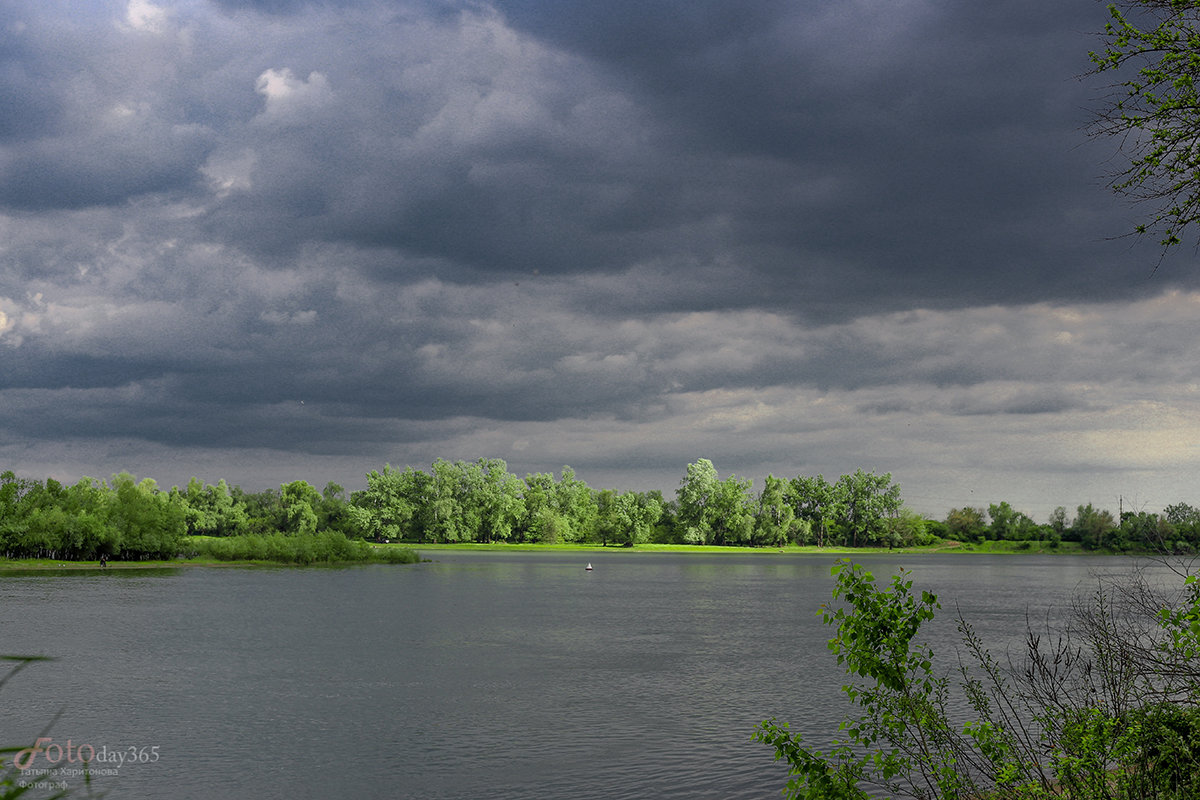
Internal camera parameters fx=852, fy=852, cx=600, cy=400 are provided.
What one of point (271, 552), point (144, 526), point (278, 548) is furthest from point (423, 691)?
point (271, 552)

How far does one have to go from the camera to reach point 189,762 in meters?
26.6

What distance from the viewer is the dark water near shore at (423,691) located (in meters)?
25.3

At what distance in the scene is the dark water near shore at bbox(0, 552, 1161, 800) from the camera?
2531cm

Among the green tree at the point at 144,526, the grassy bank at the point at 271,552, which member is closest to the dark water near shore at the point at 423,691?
the green tree at the point at 144,526

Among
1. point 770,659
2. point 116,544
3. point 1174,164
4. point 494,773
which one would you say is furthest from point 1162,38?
point 116,544

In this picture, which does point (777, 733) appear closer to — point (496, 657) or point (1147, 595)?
point (1147, 595)

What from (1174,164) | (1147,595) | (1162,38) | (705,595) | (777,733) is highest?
(1162,38)

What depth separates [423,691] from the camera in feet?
126

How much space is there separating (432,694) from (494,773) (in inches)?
509

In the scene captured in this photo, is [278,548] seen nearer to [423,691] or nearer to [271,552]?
[271,552]

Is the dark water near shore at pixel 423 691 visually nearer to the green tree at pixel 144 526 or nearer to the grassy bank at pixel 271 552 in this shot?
the green tree at pixel 144 526

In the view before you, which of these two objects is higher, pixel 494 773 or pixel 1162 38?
pixel 1162 38

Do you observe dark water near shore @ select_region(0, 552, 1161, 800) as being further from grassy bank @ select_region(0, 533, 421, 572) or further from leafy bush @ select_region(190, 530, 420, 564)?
leafy bush @ select_region(190, 530, 420, 564)

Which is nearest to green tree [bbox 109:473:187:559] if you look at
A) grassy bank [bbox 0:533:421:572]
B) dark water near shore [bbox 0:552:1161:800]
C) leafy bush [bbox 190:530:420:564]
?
grassy bank [bbox 0:533:421:572]
